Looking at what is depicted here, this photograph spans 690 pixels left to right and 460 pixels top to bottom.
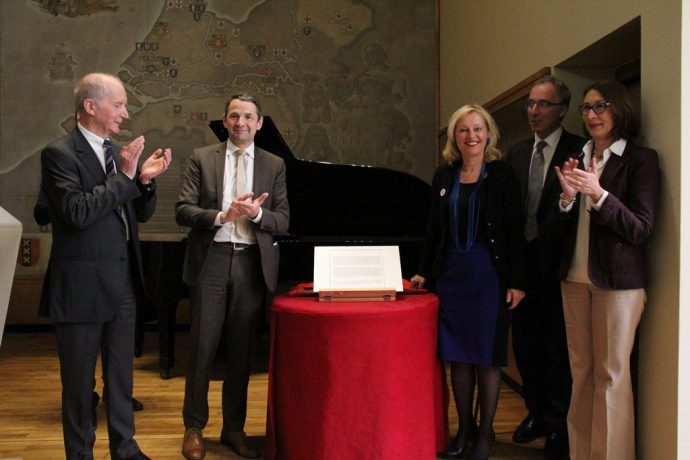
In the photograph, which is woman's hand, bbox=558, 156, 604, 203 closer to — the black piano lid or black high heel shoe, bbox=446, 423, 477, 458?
black high heel shoe, bbox=446, 423, 477, 458

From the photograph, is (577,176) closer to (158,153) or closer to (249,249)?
(249,249)

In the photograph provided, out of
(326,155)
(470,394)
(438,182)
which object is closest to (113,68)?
(326,155)

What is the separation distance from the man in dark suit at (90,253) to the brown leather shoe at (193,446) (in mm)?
339

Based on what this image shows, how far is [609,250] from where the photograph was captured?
7.96ft

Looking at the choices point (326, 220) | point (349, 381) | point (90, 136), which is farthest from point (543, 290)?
point (90, 136)

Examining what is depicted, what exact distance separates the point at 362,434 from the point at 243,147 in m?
1.41

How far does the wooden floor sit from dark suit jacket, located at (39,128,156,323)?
95cm

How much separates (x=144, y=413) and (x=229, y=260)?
1.38 m

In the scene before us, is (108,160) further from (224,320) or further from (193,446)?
(193,446)

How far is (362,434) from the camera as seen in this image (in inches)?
96.0

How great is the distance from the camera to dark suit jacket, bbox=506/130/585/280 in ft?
8.97

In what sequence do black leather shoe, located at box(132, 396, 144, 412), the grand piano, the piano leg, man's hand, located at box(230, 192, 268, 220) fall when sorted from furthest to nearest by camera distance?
1. the piano leg
2. the grand piano
3. black leather shoe, located at box(132, 396, 144, 412)
4. man's hand, located at box(230, 192, 268, 220)

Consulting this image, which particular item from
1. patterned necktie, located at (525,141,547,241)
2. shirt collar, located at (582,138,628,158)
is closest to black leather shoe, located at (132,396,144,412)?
patterned necktie, located at (525,141,547,241)

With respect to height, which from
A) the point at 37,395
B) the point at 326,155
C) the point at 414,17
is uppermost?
the point at 414,17
